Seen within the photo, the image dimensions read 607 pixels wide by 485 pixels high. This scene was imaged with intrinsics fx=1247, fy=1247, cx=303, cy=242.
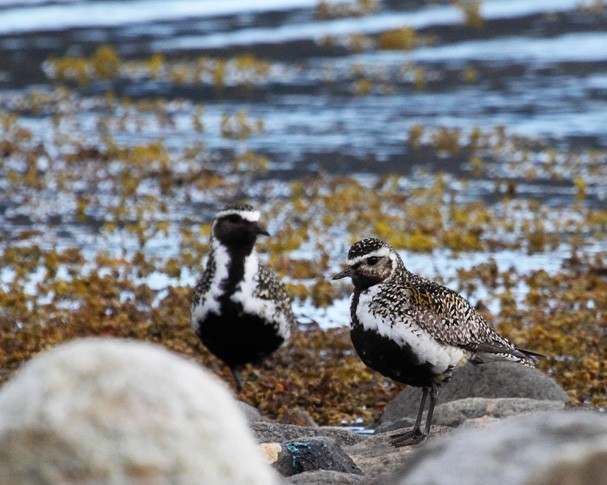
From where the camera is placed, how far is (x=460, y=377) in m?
10.0

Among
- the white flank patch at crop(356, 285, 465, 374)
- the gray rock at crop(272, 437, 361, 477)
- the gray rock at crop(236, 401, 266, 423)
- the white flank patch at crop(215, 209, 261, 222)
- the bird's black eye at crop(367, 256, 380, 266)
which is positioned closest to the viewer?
the gray rock at crop(272, 437, 361, 477)

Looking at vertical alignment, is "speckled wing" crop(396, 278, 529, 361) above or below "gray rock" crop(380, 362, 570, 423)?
above

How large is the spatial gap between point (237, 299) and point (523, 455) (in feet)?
20.2

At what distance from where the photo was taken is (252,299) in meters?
10.2

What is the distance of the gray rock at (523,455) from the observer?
3.95 metres

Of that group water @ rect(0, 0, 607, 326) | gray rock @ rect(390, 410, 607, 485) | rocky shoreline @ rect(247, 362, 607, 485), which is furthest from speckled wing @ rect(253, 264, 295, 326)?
gray rock @ rect(390, 410, 607, 485)

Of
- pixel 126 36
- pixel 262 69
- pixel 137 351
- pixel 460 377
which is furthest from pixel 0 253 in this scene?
pixel 126 36

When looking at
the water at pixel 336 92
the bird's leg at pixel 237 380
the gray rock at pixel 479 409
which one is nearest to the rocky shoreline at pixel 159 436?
the gray rock at pixel 479 409

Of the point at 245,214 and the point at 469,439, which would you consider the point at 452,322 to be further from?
the point at 469,439

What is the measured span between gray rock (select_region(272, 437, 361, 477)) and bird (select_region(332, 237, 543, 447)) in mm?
803

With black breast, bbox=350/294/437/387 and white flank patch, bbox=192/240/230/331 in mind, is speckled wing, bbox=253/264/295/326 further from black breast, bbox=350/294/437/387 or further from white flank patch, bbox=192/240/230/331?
black breast, bbox=350/294/437/387

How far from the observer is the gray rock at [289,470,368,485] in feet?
23.8

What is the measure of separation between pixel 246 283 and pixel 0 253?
5.94 m

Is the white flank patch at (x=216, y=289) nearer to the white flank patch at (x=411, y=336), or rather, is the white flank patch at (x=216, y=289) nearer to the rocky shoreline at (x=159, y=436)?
the white flank patch at (x=411, y=336)
